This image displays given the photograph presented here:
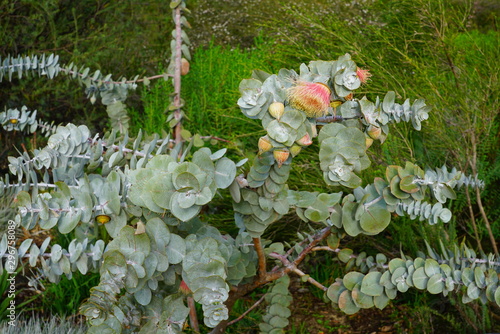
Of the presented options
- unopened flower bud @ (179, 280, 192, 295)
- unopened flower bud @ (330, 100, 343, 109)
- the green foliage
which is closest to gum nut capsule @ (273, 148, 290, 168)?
unopened flower bud @ (330, 100, 343, 109)

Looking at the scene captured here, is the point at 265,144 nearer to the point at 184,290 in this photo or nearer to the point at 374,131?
the point at 374,131

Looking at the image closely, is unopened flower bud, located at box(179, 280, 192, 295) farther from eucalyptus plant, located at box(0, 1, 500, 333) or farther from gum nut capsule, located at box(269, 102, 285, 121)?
gum nut capsule, located at box(269, 102, 285, 121)

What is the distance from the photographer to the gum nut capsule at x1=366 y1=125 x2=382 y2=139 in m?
0.89

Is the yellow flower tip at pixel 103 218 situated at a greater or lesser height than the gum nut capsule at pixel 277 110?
lesser

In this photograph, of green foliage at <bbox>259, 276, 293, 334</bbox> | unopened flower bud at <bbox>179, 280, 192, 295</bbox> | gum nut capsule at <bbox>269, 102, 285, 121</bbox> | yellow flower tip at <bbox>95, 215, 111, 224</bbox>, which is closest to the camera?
gum nut capsule at <bbox>269, 102, 285, 121</bbox>

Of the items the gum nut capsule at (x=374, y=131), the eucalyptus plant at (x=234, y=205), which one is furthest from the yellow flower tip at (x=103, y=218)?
the gum nut capsule at (x=374, y=131)

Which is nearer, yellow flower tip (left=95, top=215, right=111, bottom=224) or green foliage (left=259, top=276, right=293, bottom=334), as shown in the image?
yellow flower tip (left=95, top=215, right=111, bottom=224)

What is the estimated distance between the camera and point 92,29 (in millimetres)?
3160

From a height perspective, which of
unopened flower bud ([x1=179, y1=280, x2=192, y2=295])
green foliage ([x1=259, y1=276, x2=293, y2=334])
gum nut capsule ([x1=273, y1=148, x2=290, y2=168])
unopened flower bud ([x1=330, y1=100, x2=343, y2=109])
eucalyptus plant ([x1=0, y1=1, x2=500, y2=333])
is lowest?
green foliage ([x1=259, y1=276, x2=293, y2=334])

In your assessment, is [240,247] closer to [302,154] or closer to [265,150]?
[265,150]

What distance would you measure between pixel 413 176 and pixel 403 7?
1.16 metres

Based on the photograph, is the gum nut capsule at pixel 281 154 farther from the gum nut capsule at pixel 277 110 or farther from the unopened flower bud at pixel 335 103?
the unopened flower bud at pixel 335 103

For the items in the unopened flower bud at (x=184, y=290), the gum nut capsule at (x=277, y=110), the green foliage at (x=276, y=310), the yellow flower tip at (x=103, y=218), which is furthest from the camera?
the green foliage at (x=276, y=310)

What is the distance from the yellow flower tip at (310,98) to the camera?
0.77 meters
